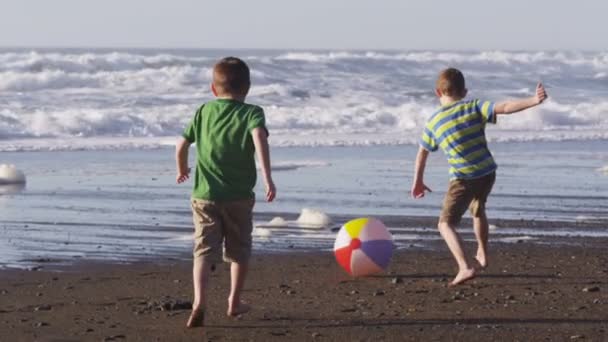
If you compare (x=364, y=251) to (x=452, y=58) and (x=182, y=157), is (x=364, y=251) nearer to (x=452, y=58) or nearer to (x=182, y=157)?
(x=182, y=157)

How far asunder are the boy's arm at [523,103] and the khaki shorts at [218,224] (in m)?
1.78

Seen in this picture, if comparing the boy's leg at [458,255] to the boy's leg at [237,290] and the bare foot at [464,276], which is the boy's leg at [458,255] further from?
the boy's leg at [237,290]

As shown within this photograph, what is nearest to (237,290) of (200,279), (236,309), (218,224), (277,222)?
(236,309)

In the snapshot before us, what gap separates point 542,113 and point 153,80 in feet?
39.3

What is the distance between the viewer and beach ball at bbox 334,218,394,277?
8.55 metres

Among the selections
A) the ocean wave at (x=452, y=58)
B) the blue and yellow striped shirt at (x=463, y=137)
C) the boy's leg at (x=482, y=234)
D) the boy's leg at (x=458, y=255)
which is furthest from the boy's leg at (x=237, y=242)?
the ocean wave at (x=452, y=58)

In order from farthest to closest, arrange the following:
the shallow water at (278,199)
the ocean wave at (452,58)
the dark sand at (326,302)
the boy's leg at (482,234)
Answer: the ocean wave at (452,58), the shallow water at (278,199), the boy's leg at (482,234), the dark sand at (326,302)

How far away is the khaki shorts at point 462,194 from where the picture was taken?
8.41m

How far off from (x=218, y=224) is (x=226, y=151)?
1.28ft

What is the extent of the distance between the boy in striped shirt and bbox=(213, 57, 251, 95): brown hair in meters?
1.68

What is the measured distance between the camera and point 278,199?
13602mm

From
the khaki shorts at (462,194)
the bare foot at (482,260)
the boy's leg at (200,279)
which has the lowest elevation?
the bare foot at (482,260)

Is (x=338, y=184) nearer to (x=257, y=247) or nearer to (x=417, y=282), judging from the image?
(x=257, y=247)

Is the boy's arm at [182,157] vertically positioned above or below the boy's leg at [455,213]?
above
